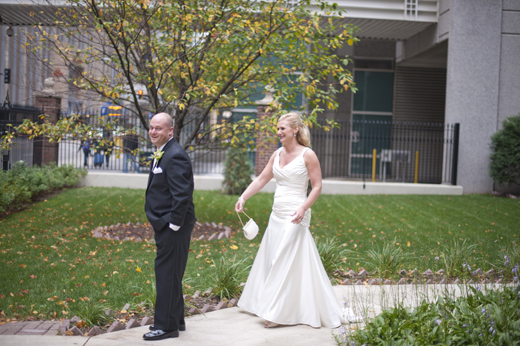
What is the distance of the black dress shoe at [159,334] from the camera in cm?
411

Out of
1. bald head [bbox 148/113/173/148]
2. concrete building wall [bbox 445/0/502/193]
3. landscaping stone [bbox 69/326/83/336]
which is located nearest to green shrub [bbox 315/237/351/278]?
bald head [bbox 148/113/173/148]

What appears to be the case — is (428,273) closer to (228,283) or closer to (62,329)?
(228,283)

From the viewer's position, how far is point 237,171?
14.7 metres

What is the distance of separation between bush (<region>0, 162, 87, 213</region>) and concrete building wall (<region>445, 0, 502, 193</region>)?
1256 cm

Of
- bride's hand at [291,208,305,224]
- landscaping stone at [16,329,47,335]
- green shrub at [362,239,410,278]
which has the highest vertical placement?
bride's hand at [291,208,305,224]

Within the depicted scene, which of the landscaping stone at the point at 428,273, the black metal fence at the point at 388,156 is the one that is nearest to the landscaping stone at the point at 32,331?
the landscaping stone at the point at 428,273

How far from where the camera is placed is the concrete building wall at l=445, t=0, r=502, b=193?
15.8 m

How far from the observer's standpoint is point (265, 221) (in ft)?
34.9

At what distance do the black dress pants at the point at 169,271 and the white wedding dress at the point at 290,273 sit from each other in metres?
0.89

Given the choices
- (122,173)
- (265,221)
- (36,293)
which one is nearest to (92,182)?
(122,173)

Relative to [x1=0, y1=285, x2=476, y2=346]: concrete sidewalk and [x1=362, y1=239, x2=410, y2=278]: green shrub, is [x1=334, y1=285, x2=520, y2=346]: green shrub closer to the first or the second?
[x1=0, y1=285, x2=476, y2=346]: concrete sidewalk

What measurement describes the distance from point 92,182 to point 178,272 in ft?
39.8

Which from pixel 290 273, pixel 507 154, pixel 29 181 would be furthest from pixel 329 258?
pixel 507 154

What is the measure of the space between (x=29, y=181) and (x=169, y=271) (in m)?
9.43
